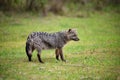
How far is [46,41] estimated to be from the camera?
1656 cm

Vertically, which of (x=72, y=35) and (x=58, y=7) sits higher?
(x=58, y=7)

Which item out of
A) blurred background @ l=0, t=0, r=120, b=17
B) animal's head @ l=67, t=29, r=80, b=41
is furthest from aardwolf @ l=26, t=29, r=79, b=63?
blurred background @ l=0, t=0, r=120, b=17

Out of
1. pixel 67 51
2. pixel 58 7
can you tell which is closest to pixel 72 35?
pixel 67 51

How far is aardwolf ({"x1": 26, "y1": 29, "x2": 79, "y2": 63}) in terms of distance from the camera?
16172 mm

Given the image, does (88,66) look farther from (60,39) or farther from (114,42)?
(114,42)

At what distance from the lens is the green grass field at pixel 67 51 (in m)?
14.4

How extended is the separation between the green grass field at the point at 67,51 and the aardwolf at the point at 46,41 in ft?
1.66

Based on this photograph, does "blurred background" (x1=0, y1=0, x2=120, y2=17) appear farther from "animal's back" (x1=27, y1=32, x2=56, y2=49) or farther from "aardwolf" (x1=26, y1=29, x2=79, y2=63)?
"animal's back" (x1=27, y1=32, x2=56, y2=49)

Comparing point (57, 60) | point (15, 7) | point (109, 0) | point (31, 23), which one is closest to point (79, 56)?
point (57, 60)

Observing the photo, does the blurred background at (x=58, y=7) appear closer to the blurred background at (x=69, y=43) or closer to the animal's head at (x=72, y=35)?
the blurred background at (x=69, y=43)

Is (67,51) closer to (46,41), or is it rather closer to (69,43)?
(69,43)

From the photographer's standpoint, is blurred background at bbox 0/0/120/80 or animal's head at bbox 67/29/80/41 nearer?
blurred background at bbox 0/0/120/80

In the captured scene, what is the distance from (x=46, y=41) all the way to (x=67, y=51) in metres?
3.13

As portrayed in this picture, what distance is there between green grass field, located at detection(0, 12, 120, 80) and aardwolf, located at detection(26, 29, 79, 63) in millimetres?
505
